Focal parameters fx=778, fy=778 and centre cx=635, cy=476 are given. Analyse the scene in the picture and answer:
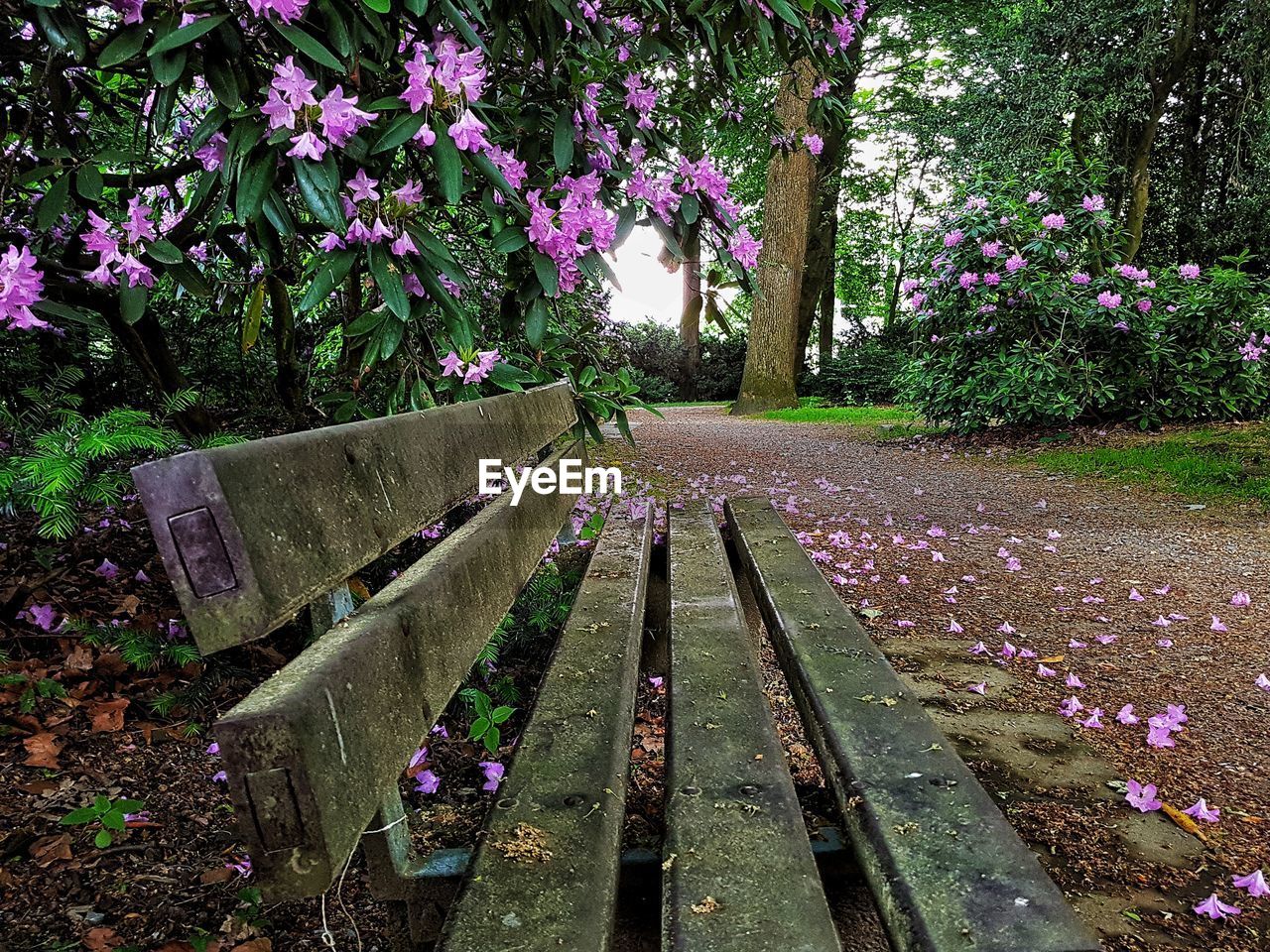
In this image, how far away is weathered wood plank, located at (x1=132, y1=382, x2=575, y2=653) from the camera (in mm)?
721

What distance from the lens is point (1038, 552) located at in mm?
4051

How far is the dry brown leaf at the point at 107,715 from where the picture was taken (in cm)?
190

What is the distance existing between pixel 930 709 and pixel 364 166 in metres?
2.03

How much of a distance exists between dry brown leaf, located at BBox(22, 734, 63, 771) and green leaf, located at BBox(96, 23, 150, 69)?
4.83 feet

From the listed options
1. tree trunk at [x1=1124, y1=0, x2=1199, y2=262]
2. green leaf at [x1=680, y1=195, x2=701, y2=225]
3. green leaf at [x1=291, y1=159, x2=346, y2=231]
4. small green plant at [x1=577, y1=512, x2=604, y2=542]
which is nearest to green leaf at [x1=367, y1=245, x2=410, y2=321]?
green leaf at [x1=291, y1=159, x2=346, y2=231]

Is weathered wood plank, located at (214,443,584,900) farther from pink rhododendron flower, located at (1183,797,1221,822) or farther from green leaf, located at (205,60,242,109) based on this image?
pink rhododendron flower, located at (1183,797,1221,822)

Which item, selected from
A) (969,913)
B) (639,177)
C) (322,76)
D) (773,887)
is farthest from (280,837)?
(639,177)

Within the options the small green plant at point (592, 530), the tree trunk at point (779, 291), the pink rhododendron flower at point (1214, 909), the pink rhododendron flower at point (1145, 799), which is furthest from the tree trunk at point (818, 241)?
the pink rhododendron flower at point (1214, 909)

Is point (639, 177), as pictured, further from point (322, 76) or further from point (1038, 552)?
point (1038, 552)

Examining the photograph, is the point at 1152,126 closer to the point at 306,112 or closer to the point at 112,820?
the point at 306,112

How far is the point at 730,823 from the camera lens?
3.38 feet

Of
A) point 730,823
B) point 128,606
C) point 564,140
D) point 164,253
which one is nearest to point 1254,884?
point 730,823

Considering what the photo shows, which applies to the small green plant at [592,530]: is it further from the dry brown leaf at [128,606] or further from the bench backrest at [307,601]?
the bench backrest at [307,601]

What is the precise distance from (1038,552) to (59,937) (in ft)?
13.6
